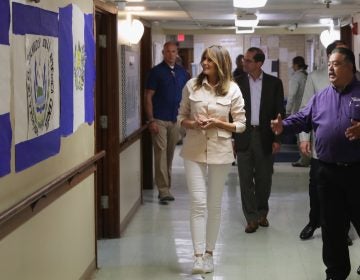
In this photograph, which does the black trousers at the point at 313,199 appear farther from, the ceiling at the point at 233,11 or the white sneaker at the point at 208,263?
the ceiling at the point at 233,11

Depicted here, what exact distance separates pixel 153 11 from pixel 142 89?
1044 mm

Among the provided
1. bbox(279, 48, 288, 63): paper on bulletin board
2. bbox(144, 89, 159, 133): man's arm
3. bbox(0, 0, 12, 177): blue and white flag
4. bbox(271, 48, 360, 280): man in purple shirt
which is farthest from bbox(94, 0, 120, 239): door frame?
bbox(279, 48, 288, 63): paper on bulletin board

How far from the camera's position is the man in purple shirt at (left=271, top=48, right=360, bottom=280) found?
369 centimetres

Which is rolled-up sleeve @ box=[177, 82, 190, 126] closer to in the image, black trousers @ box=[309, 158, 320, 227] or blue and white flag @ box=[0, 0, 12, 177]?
black trousers @ box=[309, 158, 320, 227]

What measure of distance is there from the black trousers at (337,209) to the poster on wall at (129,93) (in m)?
2.25

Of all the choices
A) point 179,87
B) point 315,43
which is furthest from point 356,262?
point 315,43

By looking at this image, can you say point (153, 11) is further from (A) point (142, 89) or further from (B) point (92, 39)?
(B) point (92, 39)

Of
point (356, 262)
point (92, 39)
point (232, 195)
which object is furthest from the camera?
point (232, 195)

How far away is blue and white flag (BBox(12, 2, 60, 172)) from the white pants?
1235mm

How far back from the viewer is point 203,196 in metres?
4.30

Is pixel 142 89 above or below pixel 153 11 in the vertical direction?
below

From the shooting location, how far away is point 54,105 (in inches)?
127

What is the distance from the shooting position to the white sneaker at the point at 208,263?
173 inches

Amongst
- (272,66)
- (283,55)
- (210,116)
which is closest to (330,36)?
(210,116)
